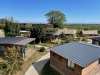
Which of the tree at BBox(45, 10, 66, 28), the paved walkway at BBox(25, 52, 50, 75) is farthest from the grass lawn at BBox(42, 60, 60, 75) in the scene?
the tree at BBox(45, 10, 66, 28)

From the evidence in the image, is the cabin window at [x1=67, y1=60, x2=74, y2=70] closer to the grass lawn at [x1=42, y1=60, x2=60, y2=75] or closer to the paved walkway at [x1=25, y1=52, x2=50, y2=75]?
the grass lawn at [x1=42, y1=60, x2=60, y2=75]

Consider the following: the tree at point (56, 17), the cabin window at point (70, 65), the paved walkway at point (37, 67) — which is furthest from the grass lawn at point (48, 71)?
the tree at point (56, 17)

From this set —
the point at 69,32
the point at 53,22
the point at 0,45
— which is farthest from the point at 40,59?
the point at 53,22

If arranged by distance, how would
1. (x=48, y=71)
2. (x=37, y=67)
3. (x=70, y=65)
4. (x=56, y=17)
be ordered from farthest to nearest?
(x=56, y=17) < (x=37, y=67) < (x=48, y=71) < (x=70, y=65)

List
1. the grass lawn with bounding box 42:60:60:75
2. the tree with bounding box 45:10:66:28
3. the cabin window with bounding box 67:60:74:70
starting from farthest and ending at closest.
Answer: the tree with bounding box 45:10:66:28, the grass lawn with bounding box 42:60:60:75, the cabin window with bounding box 67:60:74:70

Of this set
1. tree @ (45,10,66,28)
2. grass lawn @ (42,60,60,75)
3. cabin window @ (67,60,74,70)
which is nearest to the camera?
cabin window @ (67,60,74,70)

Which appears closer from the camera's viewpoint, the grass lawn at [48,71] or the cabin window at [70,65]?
the cabin window at [70,65]

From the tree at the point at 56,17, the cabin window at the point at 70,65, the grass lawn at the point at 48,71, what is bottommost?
the grass lawn at the point at 48,71

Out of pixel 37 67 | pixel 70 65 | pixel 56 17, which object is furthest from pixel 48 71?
pixel 56 17

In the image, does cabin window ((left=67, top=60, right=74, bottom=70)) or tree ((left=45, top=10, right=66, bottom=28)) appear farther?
tree ((left=45, top=10, right=66, bottom=28))

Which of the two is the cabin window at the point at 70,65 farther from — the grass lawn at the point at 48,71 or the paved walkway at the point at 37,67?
the paved walkway at the point at 37,67

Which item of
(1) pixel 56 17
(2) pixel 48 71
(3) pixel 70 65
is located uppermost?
(1) pixel 56 17

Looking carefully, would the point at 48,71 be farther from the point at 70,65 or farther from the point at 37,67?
the point at 70,65
